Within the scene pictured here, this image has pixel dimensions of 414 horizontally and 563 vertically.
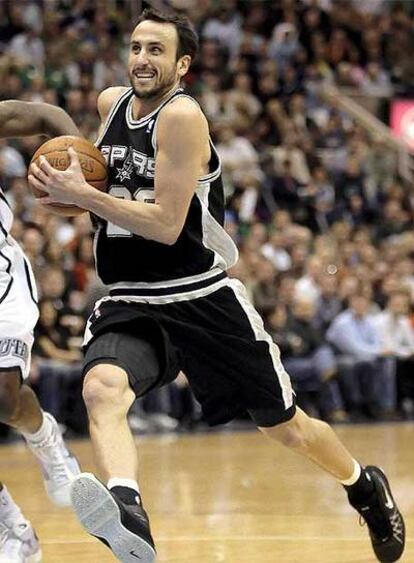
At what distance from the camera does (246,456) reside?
10.3 m

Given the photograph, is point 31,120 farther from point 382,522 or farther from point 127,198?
point 382,522

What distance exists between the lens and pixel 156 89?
5.22 meters

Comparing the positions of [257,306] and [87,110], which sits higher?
[87,110]

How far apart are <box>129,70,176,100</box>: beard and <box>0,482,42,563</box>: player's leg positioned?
1681 millimetres

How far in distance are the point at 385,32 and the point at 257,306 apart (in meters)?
7.64

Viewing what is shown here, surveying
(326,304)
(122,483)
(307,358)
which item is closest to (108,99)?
(122,483)

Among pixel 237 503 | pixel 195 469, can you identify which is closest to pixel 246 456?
pixel 195 469

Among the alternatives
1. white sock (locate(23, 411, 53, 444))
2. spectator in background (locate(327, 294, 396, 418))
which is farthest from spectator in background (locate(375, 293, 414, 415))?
white sock (locate(23, 411, 53, 444))

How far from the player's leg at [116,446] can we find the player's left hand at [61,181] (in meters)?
0.56

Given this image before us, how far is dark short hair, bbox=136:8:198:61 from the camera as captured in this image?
Result: 17.4 feet

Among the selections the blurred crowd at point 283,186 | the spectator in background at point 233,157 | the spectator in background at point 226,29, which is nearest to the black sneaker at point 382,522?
the blurred crowd at point 283,186

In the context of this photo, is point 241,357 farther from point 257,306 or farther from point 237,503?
point 257,306

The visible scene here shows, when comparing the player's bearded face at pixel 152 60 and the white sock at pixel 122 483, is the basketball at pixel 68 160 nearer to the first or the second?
the player's bearded face at pixel 152 60

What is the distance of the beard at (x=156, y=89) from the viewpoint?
Answer: 5.23 m
